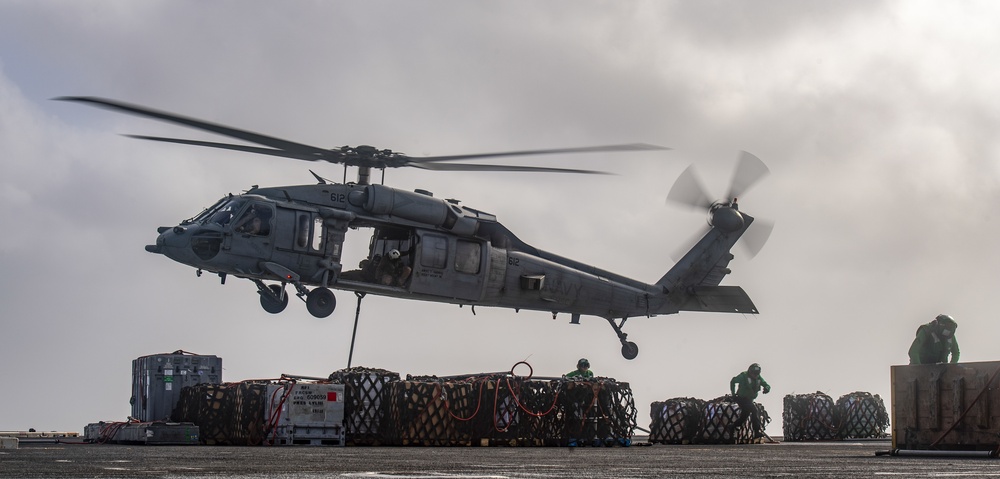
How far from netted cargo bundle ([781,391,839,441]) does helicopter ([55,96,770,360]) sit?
513cm

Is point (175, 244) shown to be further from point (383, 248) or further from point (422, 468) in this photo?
point (422, 468)

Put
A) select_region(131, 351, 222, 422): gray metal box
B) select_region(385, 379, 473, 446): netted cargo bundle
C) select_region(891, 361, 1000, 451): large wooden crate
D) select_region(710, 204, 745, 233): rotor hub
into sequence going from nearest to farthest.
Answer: select_region(891, 361, 1000, 451): large wooden crate
select_region(385, 379, 473, 446): netted cargo bundle
select_region(131, 351, 222, 422): gray metal box
select_region(710, 204, 745, 233): rotor hub

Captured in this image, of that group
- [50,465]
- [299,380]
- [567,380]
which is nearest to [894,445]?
[567,380]

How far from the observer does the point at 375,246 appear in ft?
96.0

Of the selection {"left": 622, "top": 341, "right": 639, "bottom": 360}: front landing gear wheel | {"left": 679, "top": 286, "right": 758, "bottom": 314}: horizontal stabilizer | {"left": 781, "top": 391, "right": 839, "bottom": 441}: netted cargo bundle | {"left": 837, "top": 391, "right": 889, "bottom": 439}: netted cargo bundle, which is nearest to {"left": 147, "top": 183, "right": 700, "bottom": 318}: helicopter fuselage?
{"left": 622, "top": 341, "right": 639, "bottom": 360}: front landing gear wheel

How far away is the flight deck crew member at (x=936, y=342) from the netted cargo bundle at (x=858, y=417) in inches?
543

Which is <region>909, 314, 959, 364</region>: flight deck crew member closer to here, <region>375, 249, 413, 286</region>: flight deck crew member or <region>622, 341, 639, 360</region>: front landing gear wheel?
<region>375, 249, 413, 286</region>: flight deck crew member

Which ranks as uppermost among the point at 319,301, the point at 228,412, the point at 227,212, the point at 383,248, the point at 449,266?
the point at 227,212

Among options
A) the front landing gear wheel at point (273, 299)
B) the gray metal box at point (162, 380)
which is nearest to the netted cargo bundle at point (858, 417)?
the front landing gear wheel at point (273, 299)

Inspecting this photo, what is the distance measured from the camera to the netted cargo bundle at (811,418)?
32.3 metres

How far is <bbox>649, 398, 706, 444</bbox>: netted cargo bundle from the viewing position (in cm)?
2694

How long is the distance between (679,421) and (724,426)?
39.5 inches

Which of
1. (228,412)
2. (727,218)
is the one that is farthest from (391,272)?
(727,218)

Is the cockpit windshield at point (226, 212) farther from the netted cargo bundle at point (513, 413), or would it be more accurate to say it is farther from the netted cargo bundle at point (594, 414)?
the netted cargo bundle at point (594, 414)
